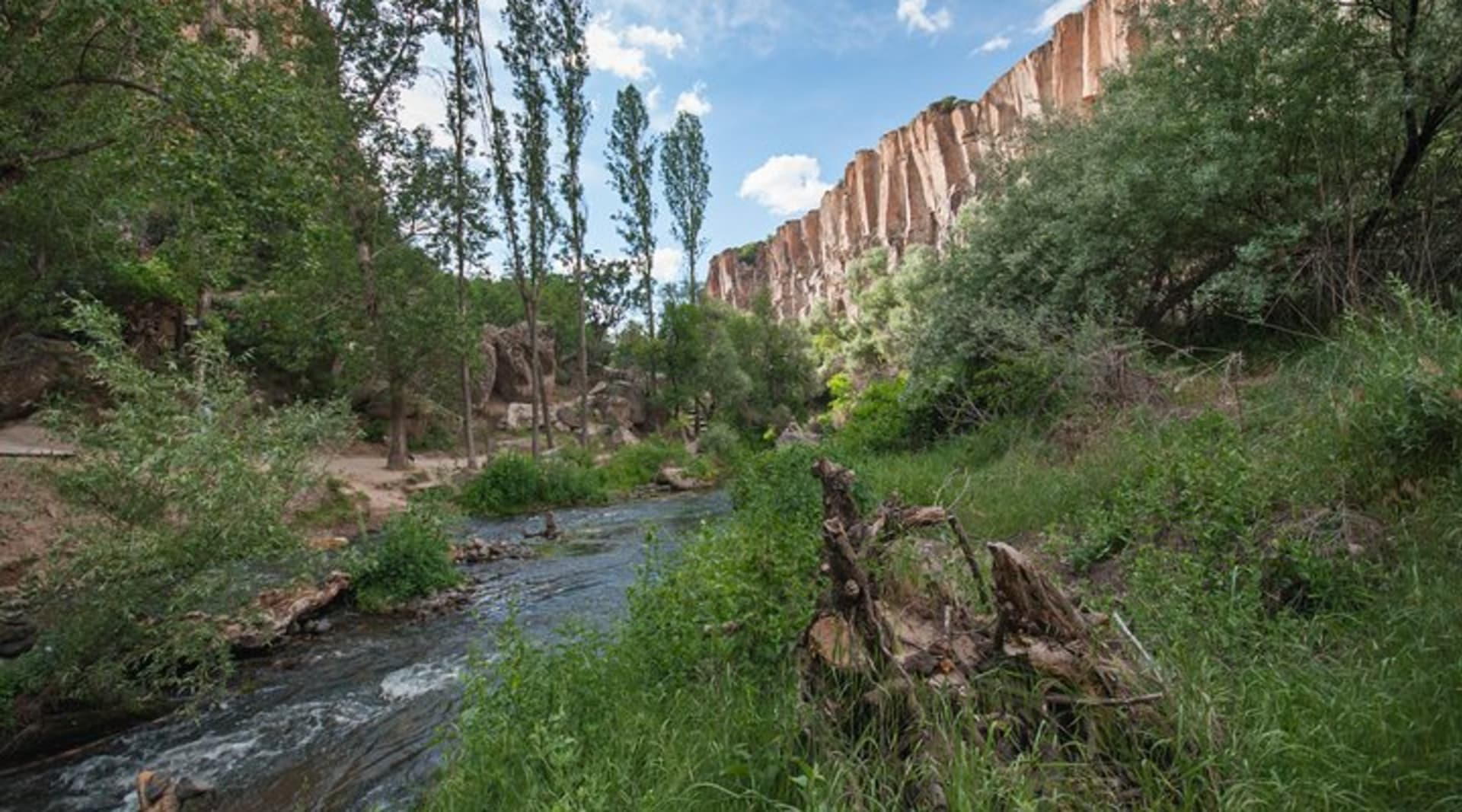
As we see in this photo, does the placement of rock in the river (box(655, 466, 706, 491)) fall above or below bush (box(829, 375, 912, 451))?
below

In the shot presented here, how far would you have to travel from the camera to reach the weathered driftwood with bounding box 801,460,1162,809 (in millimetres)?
1909

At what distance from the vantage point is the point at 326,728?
14.5ft

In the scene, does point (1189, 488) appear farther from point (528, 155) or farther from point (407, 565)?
point (528, 155)

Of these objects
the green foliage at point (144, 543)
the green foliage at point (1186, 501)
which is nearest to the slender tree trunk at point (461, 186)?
the green foliage at point (144, 543)

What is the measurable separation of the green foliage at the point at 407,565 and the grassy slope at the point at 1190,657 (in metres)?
4.18

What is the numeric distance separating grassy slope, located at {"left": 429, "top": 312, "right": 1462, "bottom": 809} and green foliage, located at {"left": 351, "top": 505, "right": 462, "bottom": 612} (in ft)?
13.7

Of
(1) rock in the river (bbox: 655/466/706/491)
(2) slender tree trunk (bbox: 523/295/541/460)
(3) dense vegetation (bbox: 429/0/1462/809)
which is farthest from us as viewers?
(1) rock in the river (bbox: 655/466/706/491)

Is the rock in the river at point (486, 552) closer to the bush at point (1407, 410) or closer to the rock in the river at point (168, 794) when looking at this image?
the rock in the river at point (168, 794)

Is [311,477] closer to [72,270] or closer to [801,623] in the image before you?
[801,623]

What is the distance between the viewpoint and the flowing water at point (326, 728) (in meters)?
3.64

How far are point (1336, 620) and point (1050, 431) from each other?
4.37 meters

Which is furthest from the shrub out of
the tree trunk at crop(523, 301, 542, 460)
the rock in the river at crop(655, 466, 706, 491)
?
the tree trunk at crop(523, 301, 542, 460)

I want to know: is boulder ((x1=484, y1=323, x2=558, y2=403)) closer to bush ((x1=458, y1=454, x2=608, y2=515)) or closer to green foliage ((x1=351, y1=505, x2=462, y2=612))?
bush ((x1=458, y1=454, x2=608, y2=515))

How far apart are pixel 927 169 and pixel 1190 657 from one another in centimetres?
4392
